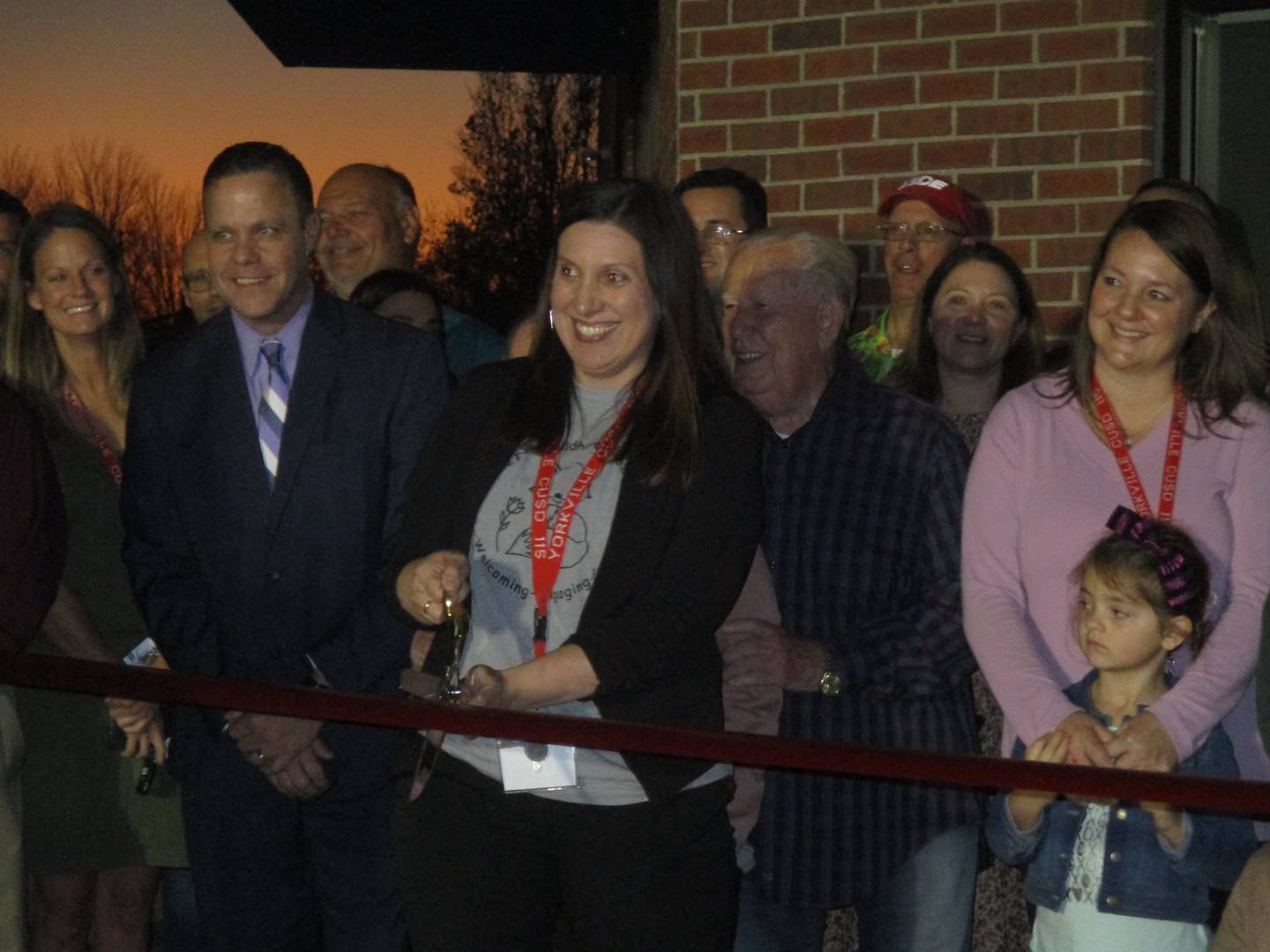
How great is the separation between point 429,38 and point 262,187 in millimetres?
6359

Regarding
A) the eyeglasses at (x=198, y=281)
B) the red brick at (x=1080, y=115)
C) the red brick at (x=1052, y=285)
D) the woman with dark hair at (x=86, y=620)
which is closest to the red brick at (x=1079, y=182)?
the red brick at (x=1080, y=115)

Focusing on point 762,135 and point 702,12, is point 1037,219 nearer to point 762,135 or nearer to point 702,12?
point 762,135

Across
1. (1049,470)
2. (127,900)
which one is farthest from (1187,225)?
(127,900)

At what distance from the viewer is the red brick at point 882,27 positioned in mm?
6461

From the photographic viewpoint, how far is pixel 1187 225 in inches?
149

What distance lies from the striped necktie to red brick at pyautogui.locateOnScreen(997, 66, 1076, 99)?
3.16 metres

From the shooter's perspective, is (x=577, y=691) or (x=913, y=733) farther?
(x=913, y=733)

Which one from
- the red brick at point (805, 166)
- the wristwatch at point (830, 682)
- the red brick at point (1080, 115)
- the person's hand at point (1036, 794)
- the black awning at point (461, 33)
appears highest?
the black awning at point (461, 33)

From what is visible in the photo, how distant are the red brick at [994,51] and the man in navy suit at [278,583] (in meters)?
2.98

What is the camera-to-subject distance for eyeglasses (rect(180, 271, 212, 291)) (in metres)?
6.23

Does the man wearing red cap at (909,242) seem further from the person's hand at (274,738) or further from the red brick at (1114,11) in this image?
the person's hand at (274,738)

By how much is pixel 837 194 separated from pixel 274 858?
11.5 feet

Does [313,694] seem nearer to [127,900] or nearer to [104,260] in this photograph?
[127,900]

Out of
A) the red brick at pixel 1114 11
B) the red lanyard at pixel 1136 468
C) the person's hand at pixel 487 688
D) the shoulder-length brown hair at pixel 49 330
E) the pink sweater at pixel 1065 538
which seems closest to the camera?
the person's hand at pixel 487 688
